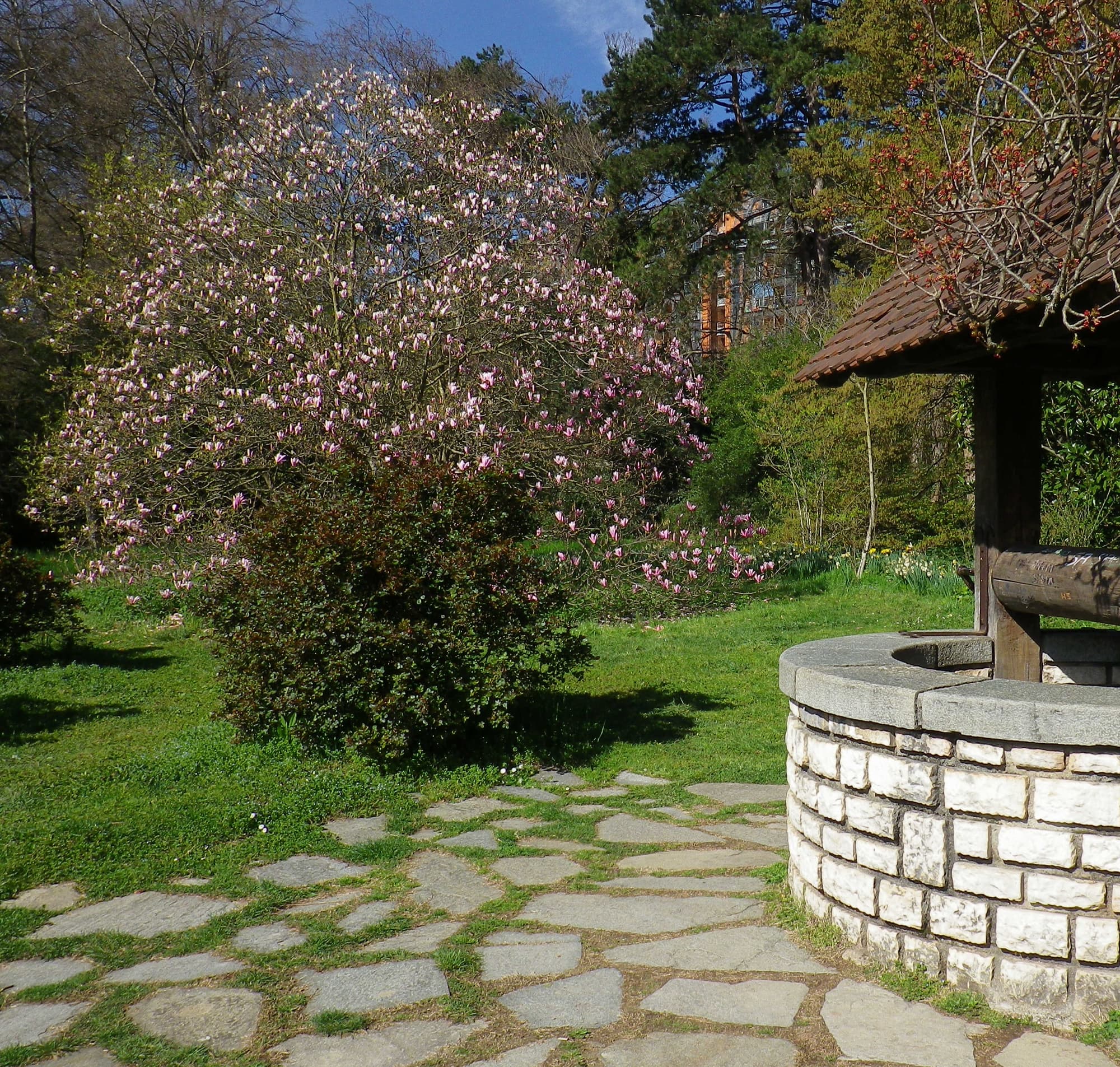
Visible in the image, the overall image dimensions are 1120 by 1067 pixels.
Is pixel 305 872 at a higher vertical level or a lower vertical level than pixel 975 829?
lower

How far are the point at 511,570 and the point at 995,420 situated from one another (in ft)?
8.86

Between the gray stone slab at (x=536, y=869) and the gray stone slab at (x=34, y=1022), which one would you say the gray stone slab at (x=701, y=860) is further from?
the gray stone slab at (x=34, y=1022)

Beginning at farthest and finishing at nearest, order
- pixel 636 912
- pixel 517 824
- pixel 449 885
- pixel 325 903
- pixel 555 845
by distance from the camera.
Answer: pixel 517 824 < pixel 555 845 < pixel 449 885 < pixel 325 903 < pixel 636 912

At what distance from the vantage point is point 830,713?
3238 mm

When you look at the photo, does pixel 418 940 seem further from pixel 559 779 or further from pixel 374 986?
pixel 559 779

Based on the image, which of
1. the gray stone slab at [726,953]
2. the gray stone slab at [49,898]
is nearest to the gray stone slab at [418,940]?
the gray stone slab at [726,953]

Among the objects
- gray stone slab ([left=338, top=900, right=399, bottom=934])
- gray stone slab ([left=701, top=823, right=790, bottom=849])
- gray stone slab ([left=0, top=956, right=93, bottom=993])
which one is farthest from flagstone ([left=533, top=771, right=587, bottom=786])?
gray stone slab ([left=0, top=956, right=93, bottom=993])

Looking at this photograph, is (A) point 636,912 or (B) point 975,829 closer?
(B) point 975,829

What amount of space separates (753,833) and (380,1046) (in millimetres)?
2207

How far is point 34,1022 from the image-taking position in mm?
2807

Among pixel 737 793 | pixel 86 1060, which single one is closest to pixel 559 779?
pixel 737 793

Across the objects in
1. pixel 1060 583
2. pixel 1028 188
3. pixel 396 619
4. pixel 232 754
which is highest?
pixel 1028 188

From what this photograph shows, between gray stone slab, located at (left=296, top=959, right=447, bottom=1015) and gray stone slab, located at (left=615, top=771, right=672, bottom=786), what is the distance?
7.36ft

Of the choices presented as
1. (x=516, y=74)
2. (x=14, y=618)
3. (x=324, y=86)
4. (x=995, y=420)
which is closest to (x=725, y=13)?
(x=516, y=74)
